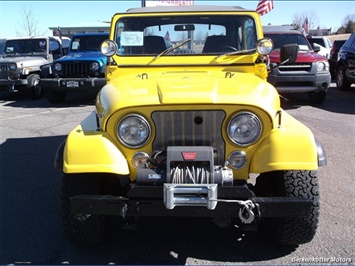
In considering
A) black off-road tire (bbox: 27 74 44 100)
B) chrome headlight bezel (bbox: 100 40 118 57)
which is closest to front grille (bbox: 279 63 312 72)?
chrome headlight bezel (bbox: 100 40 118 57)

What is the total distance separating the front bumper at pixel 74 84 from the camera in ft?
31.2

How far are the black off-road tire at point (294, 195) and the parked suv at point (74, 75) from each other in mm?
7262

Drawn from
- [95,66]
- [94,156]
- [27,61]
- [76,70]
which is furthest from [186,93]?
[27,61]

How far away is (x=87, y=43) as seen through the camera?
11219 mm

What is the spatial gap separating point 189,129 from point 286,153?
0.68 meters

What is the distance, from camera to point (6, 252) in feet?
9.62

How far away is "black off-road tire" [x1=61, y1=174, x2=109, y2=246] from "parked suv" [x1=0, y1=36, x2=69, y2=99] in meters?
9.19

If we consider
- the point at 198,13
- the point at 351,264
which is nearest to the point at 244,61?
the point at 198,13

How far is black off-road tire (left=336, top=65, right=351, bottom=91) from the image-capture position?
37.5 feet

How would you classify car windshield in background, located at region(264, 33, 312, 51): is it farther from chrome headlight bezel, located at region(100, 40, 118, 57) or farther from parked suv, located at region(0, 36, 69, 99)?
chrome headlight bezel, located at region(100, 40, 118, 57)

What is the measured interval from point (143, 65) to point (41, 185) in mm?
1870

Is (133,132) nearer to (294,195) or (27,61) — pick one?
(294,195)

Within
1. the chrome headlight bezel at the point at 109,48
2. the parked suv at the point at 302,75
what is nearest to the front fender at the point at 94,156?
the chrome headlight bezel at the point at 109,48

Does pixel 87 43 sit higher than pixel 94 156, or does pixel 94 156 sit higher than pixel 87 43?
pixel 87 43
